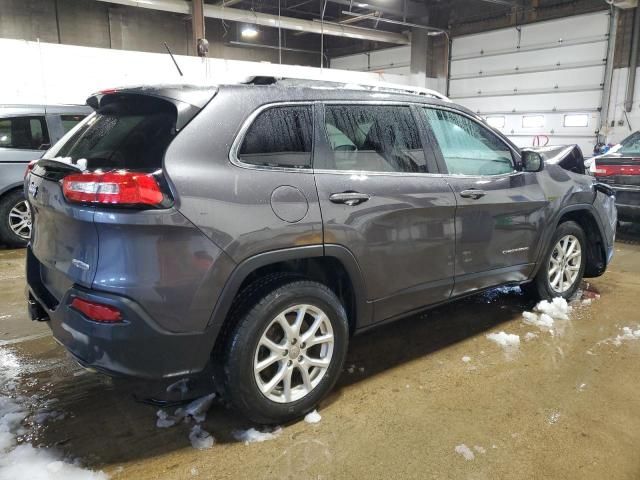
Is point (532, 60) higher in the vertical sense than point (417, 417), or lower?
higher

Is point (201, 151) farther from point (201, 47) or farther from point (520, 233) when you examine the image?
point (201, 47)

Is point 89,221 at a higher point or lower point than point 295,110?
lower

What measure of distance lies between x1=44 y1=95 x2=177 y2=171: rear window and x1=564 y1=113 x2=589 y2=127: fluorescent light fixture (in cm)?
1255

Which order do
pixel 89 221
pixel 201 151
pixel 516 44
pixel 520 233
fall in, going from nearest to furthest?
pixel 89 221 < pixel 201 151 < pixel 520 233 < pixel 516 44

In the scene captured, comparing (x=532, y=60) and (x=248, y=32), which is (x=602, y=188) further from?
(x=248, y=32)

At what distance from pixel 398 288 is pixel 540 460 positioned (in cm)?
109

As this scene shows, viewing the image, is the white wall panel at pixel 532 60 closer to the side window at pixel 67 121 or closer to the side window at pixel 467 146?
the side window at pixel 467 146

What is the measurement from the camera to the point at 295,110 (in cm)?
248

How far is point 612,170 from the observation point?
277 inches

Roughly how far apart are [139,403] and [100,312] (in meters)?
0.90

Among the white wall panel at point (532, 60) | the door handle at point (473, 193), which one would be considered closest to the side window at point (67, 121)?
the door handle at point (473, 193)

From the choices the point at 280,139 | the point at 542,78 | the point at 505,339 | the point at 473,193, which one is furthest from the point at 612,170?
the point at 542,78

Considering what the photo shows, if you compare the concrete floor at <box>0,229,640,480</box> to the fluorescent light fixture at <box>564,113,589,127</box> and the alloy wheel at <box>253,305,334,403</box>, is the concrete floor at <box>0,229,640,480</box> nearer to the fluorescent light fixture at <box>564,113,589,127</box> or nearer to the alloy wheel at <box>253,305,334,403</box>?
the alloy wheel at <box>253,305,334,403</box>

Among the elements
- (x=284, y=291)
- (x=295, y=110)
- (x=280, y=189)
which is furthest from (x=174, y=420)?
(x=295, y=110)
